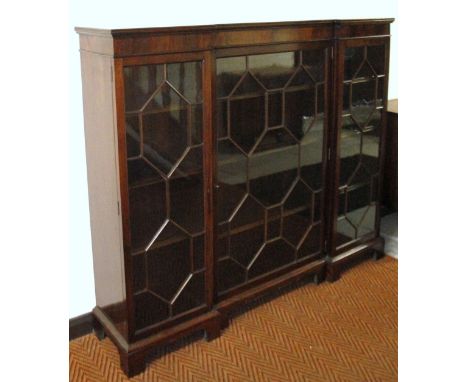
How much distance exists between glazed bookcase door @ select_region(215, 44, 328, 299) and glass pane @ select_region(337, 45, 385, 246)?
15 cm

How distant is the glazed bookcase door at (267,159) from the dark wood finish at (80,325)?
550mm

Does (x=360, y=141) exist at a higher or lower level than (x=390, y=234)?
higher

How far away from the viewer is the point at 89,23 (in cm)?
189

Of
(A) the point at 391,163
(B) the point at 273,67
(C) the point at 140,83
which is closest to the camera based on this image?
(C) the point at 140,83

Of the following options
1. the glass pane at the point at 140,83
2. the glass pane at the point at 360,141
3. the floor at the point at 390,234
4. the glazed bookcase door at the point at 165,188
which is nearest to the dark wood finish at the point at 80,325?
the glazed bookcase door at the point at 165,188

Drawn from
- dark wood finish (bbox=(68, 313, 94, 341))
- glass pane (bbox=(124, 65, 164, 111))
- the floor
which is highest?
glass pane (bbox=(124, 65, 164, 111))

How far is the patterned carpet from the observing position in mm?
1984

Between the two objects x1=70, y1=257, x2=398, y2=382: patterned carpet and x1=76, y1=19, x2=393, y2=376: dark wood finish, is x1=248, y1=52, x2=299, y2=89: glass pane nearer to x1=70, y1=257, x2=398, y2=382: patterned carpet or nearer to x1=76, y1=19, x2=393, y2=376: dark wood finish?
x1=76, y1=19, x2=393, y2=376: dark wood finish

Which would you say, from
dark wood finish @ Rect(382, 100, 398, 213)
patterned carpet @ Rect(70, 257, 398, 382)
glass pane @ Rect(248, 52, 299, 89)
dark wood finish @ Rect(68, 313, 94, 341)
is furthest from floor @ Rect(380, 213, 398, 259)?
dark wood finish @ Rect(68, 313, 94, 341)

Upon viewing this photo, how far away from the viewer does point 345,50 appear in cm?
233

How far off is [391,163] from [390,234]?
40 cm

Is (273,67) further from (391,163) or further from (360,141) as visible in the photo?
(391,163)

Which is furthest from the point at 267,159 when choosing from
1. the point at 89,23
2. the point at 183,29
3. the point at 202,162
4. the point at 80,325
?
the point at 80,325
